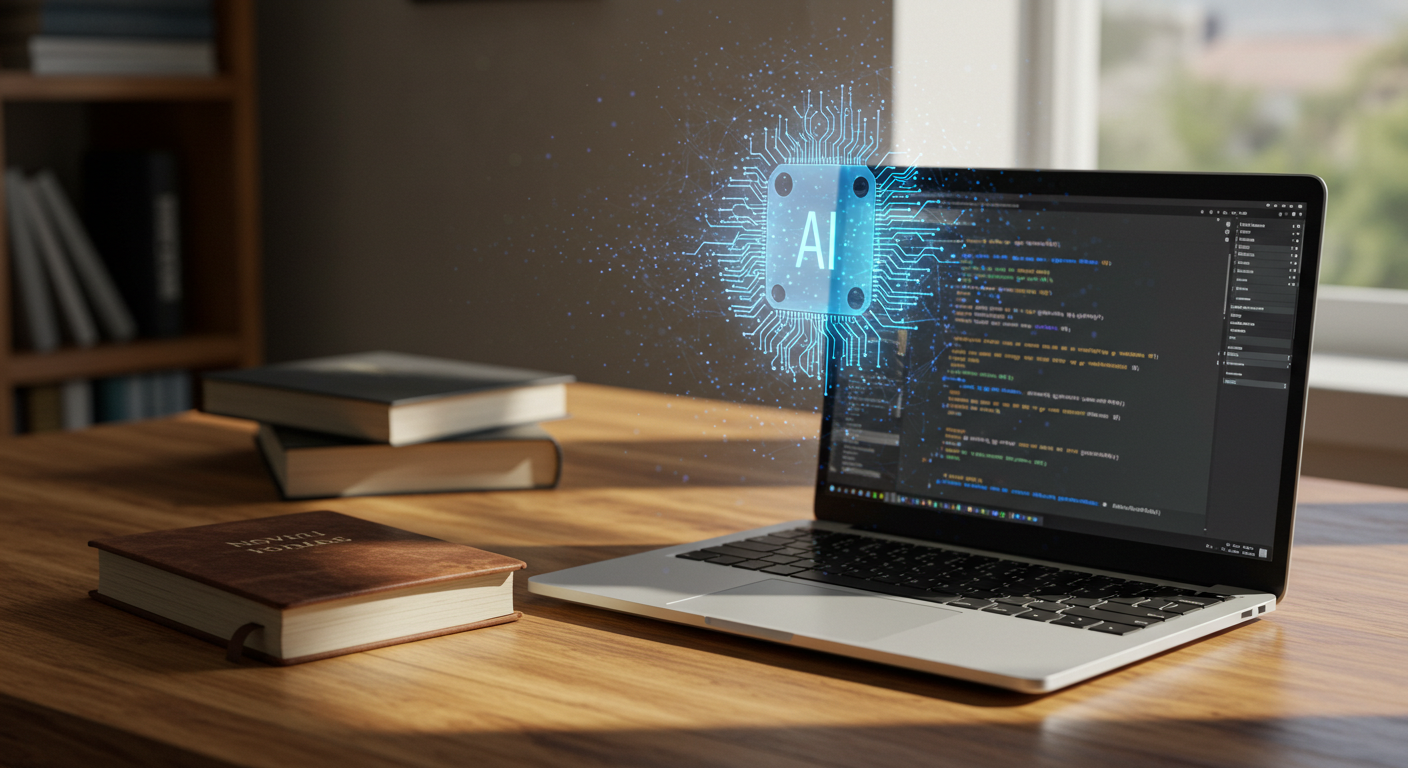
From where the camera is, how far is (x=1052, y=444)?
2.94 ft

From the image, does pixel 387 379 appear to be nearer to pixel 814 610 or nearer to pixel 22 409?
pixel 814 610

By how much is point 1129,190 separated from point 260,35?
95.4 inches

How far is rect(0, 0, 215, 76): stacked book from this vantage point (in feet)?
7.66

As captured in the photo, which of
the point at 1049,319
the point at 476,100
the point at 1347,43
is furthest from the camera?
the point at 476,100

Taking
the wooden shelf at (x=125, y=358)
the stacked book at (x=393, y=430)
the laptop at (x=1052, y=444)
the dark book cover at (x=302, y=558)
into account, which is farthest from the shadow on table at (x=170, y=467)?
the wooden shelf at (x=125, y=358)

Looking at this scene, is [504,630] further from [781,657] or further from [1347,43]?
[1347,43]

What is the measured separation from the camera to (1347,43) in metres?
2.18

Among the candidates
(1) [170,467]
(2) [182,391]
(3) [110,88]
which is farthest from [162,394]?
(1) [170,467]

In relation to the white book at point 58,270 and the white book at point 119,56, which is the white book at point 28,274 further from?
the white book at point 119,56

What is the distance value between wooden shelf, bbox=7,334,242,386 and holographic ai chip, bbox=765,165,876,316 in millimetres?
1847

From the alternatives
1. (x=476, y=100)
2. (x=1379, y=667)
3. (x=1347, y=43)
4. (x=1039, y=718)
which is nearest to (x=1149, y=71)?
(x=1347, y=43)

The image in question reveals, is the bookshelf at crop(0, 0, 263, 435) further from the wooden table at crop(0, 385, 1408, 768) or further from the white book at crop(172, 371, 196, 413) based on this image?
the wooden table at crop(0, 385, 1408, 768)

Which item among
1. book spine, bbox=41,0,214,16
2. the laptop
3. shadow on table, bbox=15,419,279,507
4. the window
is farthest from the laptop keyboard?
book spine, bbox=41,0,214,16

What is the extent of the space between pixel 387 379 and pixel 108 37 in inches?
60.2
